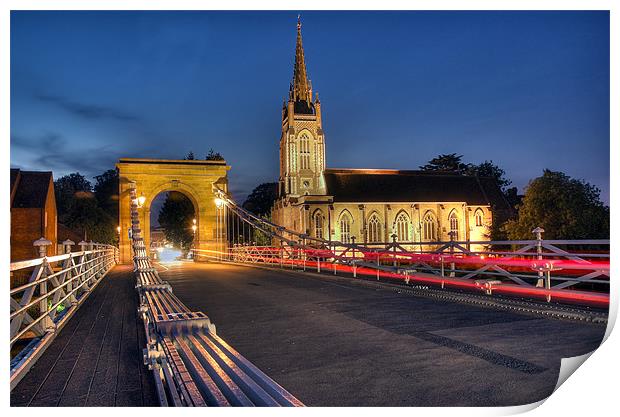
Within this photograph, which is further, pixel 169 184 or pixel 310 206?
pixel 310 206

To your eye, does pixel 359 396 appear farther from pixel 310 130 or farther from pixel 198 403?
pixel 310 130

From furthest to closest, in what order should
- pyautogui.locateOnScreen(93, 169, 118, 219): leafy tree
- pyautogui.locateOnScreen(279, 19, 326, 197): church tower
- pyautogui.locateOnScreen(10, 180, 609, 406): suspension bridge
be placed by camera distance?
pyautogui.locateOnScreen(93, 169, 118, 219): leafy tree < pyautogui.locateOnScreen(279, 19, 326, 197): church tower < pyautogui.locateOnScreen(10, 180, 609, 406): suspension bridge

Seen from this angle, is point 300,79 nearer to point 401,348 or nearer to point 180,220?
point 180,220

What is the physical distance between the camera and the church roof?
220 feet

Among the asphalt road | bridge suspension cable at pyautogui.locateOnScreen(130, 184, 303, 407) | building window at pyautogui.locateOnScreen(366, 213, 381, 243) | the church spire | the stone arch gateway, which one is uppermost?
the church spire

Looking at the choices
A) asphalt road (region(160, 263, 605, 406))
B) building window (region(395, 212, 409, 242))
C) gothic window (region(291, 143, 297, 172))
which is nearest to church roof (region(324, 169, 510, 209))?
building window (region(395, 212, 409, 242))

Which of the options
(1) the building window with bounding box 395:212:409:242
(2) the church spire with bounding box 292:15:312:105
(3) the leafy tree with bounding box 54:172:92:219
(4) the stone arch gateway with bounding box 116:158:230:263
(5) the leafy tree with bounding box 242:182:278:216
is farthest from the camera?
(5) the leafy tree with bounding box 242:182:278:216

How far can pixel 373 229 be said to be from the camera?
6556 cm

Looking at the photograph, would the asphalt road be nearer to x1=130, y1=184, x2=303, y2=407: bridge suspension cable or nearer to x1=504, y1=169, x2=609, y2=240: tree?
x1=130, y1=184, x2=303, y2=407: bridge suspension cable

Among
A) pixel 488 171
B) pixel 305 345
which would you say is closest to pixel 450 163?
pixel 488 171

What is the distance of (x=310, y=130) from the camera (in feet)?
235

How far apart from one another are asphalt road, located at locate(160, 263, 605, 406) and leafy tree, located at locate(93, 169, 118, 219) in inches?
A: 3105

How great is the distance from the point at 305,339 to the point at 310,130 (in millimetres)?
65467
